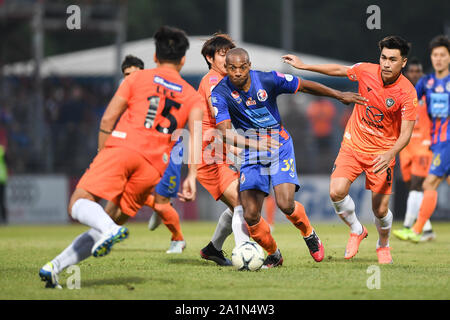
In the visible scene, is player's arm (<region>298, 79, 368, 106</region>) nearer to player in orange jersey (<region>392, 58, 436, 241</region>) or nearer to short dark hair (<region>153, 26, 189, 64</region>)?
short dark hair (<region>153, 26, 189, 64</region>)

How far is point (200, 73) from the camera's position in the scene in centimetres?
2955

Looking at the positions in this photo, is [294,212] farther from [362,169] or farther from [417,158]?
[417,158]

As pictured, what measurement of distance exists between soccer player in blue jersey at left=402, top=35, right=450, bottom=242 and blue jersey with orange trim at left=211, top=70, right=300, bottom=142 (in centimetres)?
455

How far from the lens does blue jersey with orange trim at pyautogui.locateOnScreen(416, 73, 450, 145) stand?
12.4 metres

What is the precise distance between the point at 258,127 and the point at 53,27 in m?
20.2

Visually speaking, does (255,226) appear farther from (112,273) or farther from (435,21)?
(435,21)

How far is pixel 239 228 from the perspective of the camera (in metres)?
8.63

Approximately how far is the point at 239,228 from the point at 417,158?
20.0 feet

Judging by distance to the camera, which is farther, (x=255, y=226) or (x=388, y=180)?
(x=388, y=180)

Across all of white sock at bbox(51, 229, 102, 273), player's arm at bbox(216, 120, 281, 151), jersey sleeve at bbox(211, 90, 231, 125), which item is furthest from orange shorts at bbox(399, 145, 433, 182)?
white sock at bbox(51, 229, 102, 273)

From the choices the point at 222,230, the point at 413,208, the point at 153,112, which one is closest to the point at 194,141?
the point at 153,112

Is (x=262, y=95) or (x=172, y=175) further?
(x=172, y=175)

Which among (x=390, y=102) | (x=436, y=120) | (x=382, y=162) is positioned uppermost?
(x=390, y=102)
